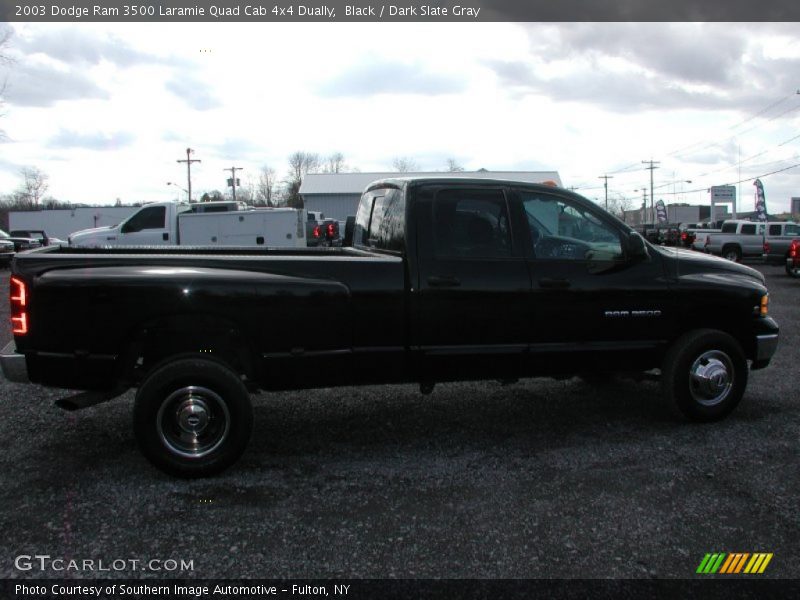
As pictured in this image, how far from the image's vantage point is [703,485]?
423 cm

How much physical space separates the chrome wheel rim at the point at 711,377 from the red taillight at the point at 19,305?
4721 mm

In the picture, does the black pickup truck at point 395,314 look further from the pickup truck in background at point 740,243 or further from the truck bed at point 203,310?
the pickup truck in background at point 740,243

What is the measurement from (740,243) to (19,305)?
28.1m

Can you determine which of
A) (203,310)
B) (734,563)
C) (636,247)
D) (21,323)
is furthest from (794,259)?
(21,323)

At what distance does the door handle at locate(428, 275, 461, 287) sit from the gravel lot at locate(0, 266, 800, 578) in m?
1.20

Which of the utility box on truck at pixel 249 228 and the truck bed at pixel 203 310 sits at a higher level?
the utility box on truck at pixel 249 228

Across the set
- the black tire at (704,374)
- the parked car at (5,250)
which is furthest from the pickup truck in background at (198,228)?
the black tire at (704,374)

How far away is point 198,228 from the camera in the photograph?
18.6 meters

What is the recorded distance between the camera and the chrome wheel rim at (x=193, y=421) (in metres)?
4.25

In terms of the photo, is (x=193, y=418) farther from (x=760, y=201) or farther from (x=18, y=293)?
(x=760, y=201)

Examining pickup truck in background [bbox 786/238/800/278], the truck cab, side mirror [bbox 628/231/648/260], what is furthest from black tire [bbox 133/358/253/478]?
pickup truck in background [bbox 786/238/800/278]

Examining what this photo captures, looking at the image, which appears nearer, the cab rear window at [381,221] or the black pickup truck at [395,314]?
the black pickup truck at [395,314]

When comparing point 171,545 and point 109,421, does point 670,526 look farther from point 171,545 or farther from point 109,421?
point 109,421
